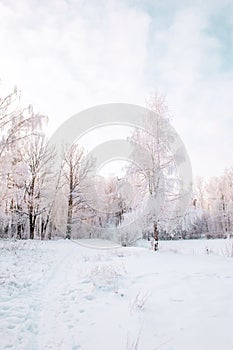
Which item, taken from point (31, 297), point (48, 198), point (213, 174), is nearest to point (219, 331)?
point (31, 297)

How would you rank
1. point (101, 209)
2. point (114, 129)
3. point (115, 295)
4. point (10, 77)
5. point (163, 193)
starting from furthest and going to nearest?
point (101, 209)
point (114, 129)
point (163, 193)
point (10, 77)
point (115, 295)

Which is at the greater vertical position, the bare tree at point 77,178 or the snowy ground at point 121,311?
the bare tree at point 77,178

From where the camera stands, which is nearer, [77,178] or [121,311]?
[121,311]

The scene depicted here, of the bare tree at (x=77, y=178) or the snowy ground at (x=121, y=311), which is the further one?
the bare tree at (x=77, y=178)

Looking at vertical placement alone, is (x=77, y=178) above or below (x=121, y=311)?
above

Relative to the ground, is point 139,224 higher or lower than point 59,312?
higher

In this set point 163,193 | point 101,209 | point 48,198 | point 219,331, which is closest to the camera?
point 219,331

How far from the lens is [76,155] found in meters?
29.9

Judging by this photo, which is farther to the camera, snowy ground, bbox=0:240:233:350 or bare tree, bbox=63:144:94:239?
bare tree, bbox=63:144:94:239

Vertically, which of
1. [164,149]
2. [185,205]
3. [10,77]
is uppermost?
[10,77]

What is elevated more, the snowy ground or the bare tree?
the bare tree

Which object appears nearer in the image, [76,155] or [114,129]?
[114,129]

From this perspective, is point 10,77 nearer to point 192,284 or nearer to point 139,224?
point 139,224

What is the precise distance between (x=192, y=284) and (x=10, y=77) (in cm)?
1273
